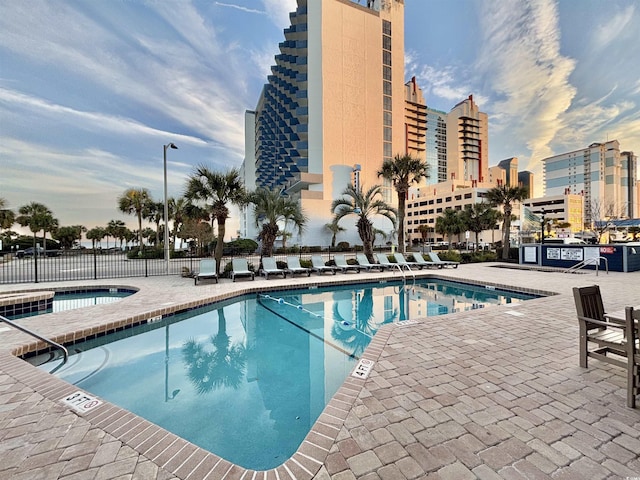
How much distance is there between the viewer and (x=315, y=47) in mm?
32812

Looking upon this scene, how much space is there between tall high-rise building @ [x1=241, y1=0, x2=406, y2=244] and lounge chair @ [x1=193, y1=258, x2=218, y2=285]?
711 inches

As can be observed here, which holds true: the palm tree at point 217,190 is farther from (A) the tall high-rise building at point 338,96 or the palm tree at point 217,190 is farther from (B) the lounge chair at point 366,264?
(A) the tall high-rise building at point 338,96

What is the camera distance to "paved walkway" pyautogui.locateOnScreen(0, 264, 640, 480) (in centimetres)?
183

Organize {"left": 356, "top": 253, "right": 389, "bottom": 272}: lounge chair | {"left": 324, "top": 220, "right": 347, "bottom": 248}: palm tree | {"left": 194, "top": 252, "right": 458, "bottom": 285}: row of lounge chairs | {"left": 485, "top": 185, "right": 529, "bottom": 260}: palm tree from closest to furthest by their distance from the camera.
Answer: {"left": 194, "top": 252, "right": 458, "bottom": 285}: row of lounge chairs → {"left": 356, "top": 253, "right": 389, "bottom": 272}: lounge chair → {"left": 485, "top": 185, "right": 529, "bottom": 260}: palm tree → {"left": 324, "top": 220, "right": 347, "bottom": 248}: palm tree

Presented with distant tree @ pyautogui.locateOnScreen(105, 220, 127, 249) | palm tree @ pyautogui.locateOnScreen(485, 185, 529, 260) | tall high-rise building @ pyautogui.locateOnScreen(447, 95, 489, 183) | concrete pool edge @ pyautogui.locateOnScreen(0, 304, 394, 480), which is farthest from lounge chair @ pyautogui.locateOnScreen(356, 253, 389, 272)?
tall high-rise building @ pyautogui.locateOnScreen(447, 95, 489, 183)

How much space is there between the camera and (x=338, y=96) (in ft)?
109

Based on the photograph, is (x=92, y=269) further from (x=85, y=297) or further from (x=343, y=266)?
(x=343, y=266)

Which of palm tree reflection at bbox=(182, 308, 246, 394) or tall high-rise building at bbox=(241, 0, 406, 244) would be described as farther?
tall high-rise building at bbox=(241, 0, 406, 244)

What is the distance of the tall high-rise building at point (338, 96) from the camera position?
3250 centimetres

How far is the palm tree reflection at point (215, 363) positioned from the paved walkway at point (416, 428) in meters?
1.47

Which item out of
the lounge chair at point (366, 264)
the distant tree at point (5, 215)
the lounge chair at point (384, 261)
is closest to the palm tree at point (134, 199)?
the distant tree at point (5, 215)

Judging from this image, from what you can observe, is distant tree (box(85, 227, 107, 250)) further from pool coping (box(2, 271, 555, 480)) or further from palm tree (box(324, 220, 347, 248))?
pool coping (box(2, 271, 555, 480))

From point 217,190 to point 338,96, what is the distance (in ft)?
89.2

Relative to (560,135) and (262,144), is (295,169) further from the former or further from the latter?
(560,135)
